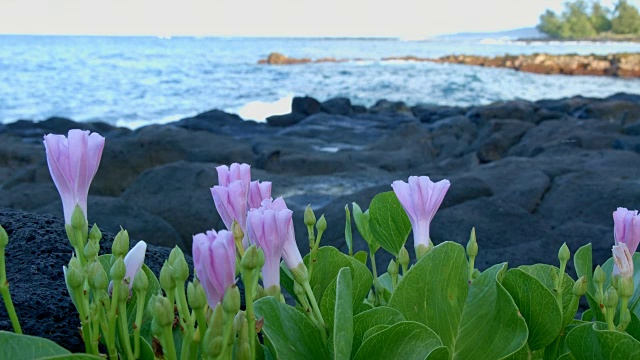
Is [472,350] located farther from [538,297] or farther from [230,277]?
[230,277]

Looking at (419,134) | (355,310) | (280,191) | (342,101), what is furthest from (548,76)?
(355,310)

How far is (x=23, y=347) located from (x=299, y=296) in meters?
0.37

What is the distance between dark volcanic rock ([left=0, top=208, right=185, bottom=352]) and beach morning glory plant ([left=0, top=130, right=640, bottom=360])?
7cm

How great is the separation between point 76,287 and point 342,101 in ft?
54.1

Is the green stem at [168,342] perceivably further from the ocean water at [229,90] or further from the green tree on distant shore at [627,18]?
the green tree on distant shore at [627,18]

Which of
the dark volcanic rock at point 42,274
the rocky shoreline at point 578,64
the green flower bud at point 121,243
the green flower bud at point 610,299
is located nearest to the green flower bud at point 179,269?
the green flower bud at point 121,243

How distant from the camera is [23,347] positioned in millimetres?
599

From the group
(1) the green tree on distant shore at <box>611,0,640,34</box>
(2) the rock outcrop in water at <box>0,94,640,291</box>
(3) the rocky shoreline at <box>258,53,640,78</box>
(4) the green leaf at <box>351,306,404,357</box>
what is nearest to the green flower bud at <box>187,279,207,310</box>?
(4) the green leaf at <box>351,306,404,357</box>

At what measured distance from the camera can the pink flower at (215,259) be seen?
645 mm

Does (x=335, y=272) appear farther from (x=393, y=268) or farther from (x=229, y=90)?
(x=229, y=90)

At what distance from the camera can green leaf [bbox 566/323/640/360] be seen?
0.74m

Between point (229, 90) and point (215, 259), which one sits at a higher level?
point (215, 259)

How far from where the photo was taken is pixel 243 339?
64 centimetres

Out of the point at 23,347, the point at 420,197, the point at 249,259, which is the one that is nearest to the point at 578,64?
the point at 420,197
